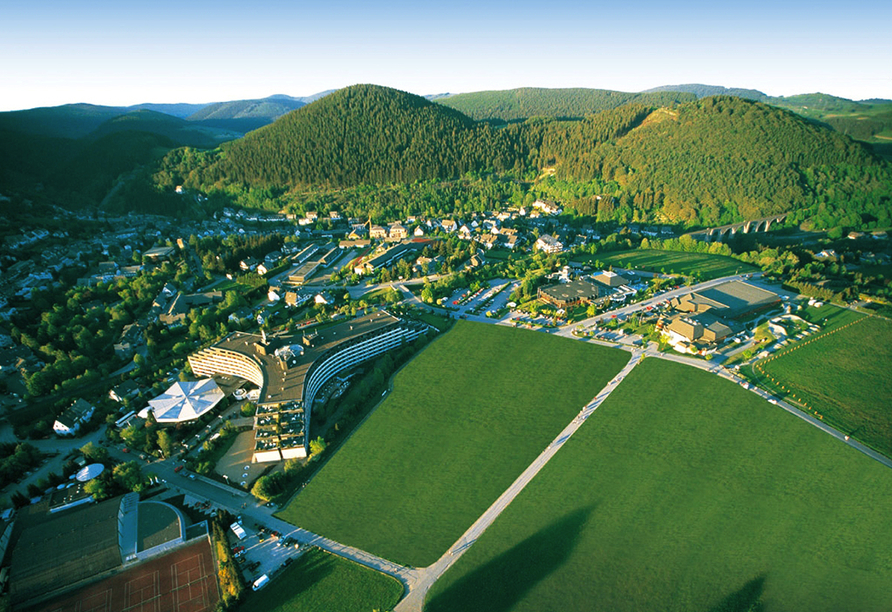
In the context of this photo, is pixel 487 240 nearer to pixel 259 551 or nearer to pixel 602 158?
pixel 602 158

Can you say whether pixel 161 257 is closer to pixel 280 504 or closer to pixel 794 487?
pixel 280 504

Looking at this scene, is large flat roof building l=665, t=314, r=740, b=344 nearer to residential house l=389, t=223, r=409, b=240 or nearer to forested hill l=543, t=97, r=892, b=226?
forested hill l=543, t=97, r=892, b=226

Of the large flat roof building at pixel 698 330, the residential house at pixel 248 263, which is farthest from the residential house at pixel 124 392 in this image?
the large flat roof building at pixel 698 330

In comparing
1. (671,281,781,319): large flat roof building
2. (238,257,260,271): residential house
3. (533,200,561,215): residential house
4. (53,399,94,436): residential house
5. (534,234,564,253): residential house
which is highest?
(533,200,561,215): residential house

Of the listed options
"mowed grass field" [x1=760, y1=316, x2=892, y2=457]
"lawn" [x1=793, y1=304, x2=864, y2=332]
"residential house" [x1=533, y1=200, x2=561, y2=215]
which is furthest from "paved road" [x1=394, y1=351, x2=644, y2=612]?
"residential house" [x1=533, y1=200, x2=561, y2=215]

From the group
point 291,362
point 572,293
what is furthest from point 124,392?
point 572,293
